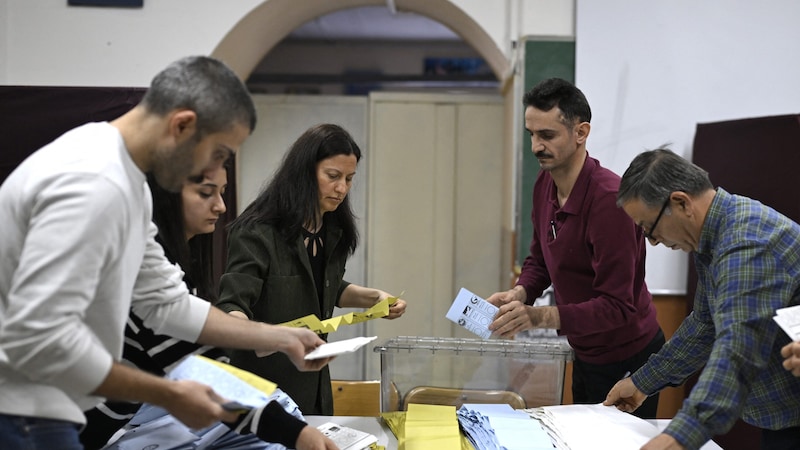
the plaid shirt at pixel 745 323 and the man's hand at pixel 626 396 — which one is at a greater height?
the plaid shirt at pixel 745 323

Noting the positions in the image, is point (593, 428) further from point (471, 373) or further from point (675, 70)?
point (675, 70)

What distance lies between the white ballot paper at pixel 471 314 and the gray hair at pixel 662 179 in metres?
0.54

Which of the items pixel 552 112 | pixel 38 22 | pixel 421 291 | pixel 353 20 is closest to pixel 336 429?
pixel 552 112

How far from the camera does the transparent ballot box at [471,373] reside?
6.96ft

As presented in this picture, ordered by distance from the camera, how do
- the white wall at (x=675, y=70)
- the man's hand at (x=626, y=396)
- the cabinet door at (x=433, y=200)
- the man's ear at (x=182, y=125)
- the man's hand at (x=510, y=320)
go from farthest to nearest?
1. the cabinet door at (x=433, y=200)
2. the white wall at (x=675, y=70)
3. the man's hand at (x=510, y=320)
4. the man's hand at (x=626, y=396)
5. the man's ear at (x=182, y=125)

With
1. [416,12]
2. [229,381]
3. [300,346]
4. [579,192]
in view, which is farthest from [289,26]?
[229,381]

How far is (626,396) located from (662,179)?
0.66m

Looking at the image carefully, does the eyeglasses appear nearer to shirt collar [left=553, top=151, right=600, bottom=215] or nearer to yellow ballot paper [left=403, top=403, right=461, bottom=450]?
shirt collar [left=553, top=151, right=600, bottom=215]

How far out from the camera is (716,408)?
4.93ft

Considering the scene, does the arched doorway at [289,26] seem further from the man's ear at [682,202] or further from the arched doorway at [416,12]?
the man's ear at [682,202]

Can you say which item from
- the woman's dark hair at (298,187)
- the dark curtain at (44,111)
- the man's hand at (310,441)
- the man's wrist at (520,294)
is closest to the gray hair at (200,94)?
the man's hand at (310,441)

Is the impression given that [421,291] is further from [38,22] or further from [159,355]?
[159,355]

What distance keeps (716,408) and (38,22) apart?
4.05 metres

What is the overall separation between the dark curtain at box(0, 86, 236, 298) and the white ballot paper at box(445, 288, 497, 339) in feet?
4.76
